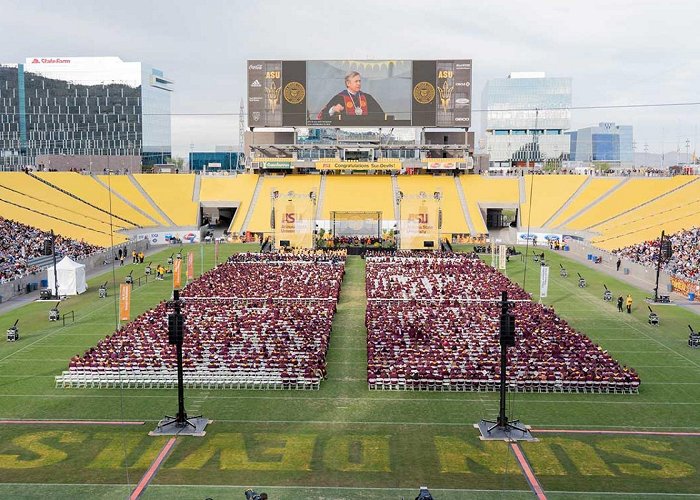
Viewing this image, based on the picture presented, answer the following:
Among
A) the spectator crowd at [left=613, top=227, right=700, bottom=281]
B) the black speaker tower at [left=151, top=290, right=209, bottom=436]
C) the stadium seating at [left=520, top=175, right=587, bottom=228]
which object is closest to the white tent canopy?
the black speaker tower at [left=151, top=290, right=209, bottom=436]

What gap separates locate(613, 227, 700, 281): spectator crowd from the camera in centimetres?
4059

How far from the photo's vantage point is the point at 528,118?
162 metres

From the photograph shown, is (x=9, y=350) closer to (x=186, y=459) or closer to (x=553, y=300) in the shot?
(x=186, y=459)

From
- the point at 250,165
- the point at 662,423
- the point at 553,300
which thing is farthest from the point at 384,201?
the point at 662,423

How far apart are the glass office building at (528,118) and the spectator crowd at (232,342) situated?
135 metres

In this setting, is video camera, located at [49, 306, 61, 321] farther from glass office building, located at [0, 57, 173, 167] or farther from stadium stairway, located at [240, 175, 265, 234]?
glass office building, located at [0, 57, 173, 167]

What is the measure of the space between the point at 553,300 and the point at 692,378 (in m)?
13.8

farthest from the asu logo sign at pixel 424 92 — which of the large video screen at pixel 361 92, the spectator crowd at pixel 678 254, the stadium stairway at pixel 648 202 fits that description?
the spectator crowd at pixel 678 254

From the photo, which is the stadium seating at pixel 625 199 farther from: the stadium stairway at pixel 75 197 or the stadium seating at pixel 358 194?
the stadium stairway at pixel 75 197

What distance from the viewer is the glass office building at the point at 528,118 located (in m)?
162

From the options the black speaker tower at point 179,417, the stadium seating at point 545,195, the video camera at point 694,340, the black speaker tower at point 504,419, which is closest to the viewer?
the black speaker tower at point 504,419

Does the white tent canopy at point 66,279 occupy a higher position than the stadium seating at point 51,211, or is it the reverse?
the stadium seating at point 51,211

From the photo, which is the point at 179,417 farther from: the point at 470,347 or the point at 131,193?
the point at 131,193

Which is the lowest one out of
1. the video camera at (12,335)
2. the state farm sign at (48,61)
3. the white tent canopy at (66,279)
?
the video camera at (12,335)
